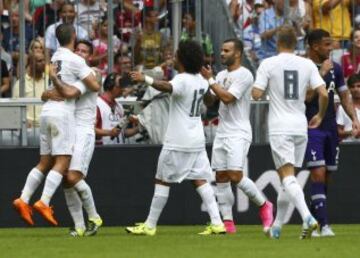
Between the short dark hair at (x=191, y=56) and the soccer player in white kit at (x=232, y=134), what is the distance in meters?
0.61

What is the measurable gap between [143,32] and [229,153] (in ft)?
9.64

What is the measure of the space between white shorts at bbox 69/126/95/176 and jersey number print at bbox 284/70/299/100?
95.4 inches

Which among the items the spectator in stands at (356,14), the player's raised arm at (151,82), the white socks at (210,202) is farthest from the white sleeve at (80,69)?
the spectator in stands at (356,14)

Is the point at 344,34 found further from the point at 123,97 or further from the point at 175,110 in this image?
the point at 175,110

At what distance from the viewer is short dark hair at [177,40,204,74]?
1547 cm

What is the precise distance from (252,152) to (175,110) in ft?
10.8

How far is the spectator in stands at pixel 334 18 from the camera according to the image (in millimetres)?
18953

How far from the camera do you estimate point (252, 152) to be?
18.7 metres

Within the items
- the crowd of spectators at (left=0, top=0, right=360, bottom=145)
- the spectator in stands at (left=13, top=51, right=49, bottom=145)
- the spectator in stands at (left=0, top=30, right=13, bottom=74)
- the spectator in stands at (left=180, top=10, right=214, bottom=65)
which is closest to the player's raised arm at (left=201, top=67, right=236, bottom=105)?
the crowd of spectators at (left=0, top=0, right=360, bottom=145)

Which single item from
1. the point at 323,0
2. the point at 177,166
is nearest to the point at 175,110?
the point at 177,166

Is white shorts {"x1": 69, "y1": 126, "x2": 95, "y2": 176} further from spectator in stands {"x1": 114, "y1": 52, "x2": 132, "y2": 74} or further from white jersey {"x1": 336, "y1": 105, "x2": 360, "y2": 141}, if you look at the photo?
white jersey {"x1": 336, "y1": 105, "x2": 360, "y2": 141}

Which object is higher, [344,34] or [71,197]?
[344,34]

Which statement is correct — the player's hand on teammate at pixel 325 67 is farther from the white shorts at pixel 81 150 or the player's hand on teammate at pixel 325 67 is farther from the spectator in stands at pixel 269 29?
the spectator in stands at pixel 269 29

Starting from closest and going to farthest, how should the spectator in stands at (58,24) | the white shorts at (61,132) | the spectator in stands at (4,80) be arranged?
the white shorts at (61,132), the spectator in stands at (58,24), the spectator in stands at (4,80)
